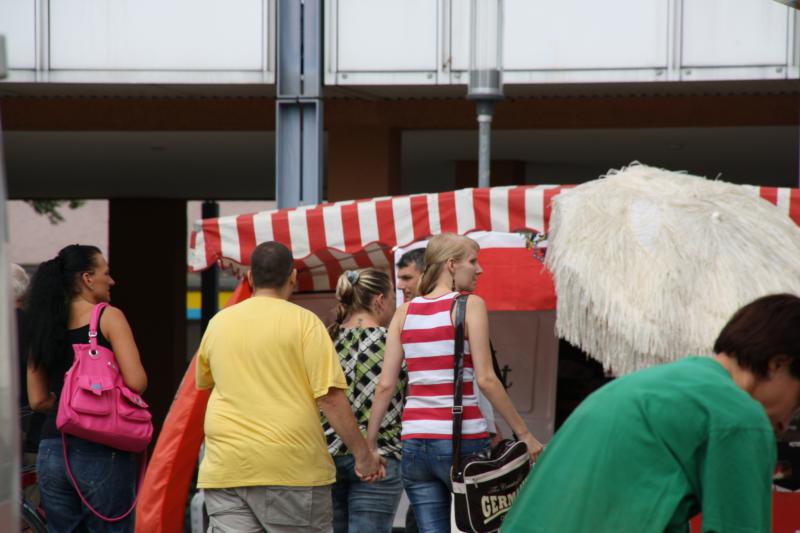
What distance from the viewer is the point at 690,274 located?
500cm

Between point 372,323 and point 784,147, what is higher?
point 784,147

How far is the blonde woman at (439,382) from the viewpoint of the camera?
4.85m

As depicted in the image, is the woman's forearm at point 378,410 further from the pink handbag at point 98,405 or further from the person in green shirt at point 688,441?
the person in green shirt at point 688,441

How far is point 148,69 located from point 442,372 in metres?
6.25

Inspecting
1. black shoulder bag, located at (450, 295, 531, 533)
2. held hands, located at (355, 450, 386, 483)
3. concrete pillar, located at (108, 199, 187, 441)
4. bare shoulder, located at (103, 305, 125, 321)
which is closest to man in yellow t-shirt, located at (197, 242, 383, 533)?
held hands, located at (355, 450, 386, 483)

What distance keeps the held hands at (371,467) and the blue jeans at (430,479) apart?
14 cm

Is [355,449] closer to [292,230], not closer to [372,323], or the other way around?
[372,323]

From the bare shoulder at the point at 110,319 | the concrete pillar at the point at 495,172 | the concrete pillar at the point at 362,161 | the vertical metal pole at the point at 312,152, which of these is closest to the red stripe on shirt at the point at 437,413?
the bare shoulder at the point at 110,319

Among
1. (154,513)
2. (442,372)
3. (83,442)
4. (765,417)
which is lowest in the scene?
(154,513)

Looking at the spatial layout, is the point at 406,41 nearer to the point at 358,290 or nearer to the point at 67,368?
the point at 358,290

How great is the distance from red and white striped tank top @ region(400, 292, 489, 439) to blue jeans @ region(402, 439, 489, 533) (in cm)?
4

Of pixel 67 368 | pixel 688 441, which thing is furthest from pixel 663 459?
pixel 67 368

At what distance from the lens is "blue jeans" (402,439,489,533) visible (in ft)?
16.0

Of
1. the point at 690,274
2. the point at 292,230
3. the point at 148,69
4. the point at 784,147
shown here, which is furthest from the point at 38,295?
the point at 784,147
